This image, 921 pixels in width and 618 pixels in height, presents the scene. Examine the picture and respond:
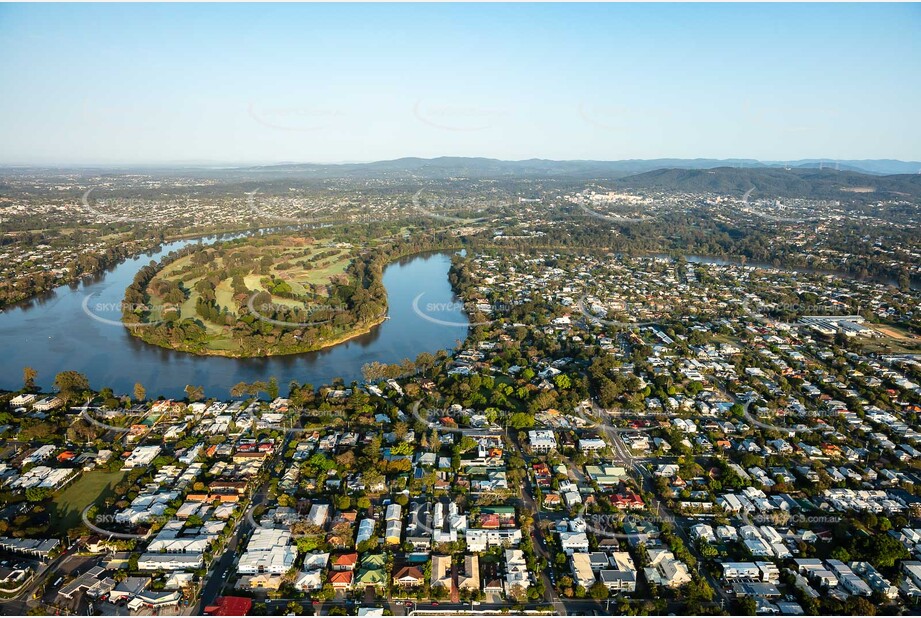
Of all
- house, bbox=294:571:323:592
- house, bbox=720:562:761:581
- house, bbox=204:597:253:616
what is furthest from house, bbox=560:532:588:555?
house, bbox=204:597:253:616

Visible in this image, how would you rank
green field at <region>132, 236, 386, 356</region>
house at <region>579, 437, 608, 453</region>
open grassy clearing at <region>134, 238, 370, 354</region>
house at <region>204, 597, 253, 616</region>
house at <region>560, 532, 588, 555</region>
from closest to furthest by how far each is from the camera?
house at <region>204, 597, 253, 616</region>, house at <region>560, 532, 588, 555</region>, house at <region>579, 437, 608, 453</region>, green field at <region>132, 236, 386, 356</region>, open grassy clearing at <region>134, 238, 370, 354</region>

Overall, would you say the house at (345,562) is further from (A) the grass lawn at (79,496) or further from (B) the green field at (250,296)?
(B) the green field at (250,296)

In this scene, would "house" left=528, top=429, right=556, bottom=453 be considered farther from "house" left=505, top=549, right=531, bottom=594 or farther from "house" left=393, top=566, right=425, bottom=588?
"house" left=393, top=566, right=425, bottom=588

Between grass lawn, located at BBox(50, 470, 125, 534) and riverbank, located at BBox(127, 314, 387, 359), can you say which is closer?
grass lawn, located at BBox(50, 470, 125, 534)

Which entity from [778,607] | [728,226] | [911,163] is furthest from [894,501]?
[911,163]

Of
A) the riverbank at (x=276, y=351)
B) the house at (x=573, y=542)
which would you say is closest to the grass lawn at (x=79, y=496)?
the riverbank at (x=276, y=351)

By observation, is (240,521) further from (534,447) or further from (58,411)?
(58,411)

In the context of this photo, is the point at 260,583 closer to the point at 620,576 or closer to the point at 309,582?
the point at 309,582
